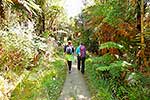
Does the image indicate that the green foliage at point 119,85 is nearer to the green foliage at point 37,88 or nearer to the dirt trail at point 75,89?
the dirt trail at point 75,89

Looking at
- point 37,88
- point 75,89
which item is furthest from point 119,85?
point 37,88

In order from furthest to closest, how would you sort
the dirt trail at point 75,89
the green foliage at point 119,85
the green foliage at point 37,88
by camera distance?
the dirt trail at point 75,89
the green foliage at point 119,85
the green foliage at point 37,88

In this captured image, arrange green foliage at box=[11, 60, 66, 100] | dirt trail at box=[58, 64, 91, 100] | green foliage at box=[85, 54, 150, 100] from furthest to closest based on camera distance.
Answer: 1. dirt trail at box=[58, 64, 91, 100]
2. green foliage at box=[85, 54, 150, 100]
3. green foliage at box=[11, 60, 66, 100]

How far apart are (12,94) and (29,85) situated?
49.3 inches

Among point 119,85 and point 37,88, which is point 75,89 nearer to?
point 119,85

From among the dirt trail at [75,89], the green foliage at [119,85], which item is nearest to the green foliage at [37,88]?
the dirt trail at [75,89]

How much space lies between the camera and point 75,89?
11.9 metres

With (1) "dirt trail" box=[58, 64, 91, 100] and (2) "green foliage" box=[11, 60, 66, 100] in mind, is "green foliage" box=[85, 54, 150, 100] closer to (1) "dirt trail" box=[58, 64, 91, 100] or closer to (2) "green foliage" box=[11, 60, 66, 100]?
(1) "dirt trail" box=[58, 64, 91, 100]

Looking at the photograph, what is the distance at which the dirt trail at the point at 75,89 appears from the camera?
35.2 feet

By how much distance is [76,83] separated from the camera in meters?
13.2

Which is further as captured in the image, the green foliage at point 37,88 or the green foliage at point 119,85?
the green foliage at point 119,85

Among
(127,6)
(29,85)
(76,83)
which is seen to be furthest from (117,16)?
(29,85)

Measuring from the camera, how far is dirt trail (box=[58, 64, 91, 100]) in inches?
423

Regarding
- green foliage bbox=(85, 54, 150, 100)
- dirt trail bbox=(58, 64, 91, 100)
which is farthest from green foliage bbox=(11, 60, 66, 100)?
green foliage bbox=(85, 54, 150, 100)
